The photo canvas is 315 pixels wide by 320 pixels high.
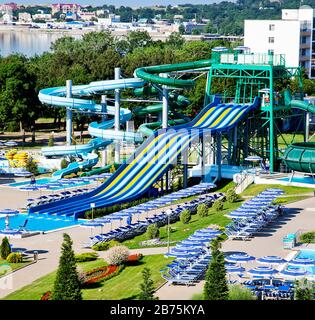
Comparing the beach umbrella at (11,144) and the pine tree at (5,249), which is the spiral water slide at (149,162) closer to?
the pine tree at (5,249)

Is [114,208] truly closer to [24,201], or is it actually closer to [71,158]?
[24,201]

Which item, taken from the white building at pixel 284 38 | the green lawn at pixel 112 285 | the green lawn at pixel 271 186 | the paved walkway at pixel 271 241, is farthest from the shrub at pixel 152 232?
the white building at pixel 284 38

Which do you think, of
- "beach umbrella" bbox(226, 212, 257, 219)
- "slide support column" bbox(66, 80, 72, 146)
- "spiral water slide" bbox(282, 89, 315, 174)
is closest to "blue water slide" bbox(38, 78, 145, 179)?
"slide support column" bbox(66, 80, 72, 146)

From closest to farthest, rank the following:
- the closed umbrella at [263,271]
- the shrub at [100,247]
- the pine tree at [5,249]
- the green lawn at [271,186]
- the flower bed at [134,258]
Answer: the closed umbrella at [263,271] < the flower bed at [134,258] < the pine tree at [5,249] < the shrub at [100,247] < the green lawn at [271,186]

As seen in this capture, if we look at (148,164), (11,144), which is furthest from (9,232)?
(11,144)

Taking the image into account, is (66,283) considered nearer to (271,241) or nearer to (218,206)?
(271,241)
